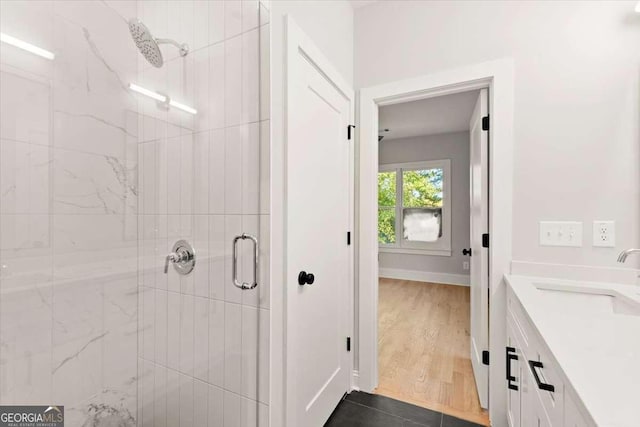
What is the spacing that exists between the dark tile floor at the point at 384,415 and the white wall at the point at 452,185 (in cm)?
346

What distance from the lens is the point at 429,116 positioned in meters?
4.01

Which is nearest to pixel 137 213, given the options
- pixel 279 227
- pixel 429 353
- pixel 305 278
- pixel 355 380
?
pixel 279 227

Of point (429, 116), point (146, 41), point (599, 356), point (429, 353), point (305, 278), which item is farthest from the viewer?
point (429, 116)

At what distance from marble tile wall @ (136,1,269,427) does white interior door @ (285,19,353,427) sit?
5.8 inches

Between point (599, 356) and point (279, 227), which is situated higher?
point (279, 227)

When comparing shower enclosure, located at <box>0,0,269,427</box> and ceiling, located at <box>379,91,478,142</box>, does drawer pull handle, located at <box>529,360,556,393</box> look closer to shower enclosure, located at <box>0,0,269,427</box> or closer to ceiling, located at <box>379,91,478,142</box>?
shower enclosure, located at <box>0,0,269,427</box>

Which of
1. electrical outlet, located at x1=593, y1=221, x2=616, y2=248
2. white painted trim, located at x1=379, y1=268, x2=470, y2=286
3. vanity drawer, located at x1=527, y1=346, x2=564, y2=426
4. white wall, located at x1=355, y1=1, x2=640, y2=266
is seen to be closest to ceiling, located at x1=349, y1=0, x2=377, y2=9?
white wall, located at x1=355, y1=1, x2=640, y2=266

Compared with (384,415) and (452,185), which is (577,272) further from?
(452,185)

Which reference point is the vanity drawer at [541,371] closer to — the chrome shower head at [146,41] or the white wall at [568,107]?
the white wall at [568,107]

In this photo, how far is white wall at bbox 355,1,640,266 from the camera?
1.45 metres

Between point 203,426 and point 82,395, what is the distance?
1.67 feet

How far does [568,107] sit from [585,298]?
99cm

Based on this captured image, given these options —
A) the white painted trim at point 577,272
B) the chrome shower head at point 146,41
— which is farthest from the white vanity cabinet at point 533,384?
the chrome shower head at point 146,41

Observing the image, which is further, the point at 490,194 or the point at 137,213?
the point at 490,194
